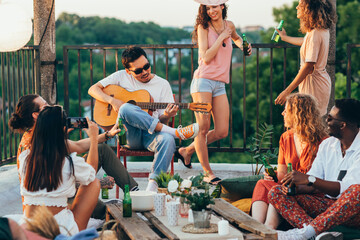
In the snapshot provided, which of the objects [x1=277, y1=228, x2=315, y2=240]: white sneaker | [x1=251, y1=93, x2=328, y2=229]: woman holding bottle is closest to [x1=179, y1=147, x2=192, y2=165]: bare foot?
[x1=251, y1=93, x2=328, y2=229]: woman holding bottle

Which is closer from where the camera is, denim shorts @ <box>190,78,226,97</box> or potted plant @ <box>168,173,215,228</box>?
potted plant @ <box>168,173,215,228</box>

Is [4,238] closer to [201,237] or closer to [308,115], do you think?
[201,237]

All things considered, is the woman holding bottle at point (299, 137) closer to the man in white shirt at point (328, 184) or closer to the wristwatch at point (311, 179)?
the man in white shirt at point (328, 184)

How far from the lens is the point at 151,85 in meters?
4.87

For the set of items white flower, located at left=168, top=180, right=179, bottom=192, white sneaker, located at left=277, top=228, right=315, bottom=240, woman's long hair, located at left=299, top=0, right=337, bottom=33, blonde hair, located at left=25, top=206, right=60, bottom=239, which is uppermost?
woman's long hair, located at left=299, top=0, right=337, bottom=33

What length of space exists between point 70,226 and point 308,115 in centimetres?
173

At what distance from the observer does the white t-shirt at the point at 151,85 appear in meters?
4.84

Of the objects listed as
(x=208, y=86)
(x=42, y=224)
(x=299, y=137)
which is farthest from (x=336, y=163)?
(x=42, y=224)

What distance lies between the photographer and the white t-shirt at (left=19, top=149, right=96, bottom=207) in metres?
2.99

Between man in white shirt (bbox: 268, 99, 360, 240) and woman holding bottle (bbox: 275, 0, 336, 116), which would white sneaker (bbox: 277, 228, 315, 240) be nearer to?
man in white shirt (bbox: 268, 99, 360, 240)

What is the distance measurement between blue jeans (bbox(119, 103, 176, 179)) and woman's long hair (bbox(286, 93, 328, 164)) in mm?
1093

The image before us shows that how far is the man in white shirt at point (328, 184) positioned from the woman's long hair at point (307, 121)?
185 millimetres

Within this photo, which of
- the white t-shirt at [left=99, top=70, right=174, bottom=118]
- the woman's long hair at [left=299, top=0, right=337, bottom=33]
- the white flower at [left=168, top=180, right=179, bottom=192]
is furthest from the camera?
the white t-shirt at [left=99, top=70, right=174, bottom=118]

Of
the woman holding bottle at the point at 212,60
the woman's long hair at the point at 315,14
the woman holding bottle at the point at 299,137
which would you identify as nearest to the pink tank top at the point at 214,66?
the woman holding bottle at the point at 212,60
